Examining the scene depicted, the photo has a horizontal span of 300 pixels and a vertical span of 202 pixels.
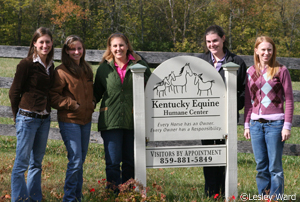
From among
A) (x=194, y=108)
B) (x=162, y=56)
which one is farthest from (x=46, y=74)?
(x=162, y=56)

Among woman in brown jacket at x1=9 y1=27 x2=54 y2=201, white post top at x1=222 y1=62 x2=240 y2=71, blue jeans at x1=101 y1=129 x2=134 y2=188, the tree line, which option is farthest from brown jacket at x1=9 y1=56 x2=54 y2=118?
the tree line

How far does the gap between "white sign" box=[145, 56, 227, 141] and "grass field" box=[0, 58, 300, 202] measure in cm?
66

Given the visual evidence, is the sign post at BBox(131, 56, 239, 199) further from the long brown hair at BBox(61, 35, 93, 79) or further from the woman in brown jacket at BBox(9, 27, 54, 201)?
the woman in brown jacket at BBox(9, 27, 54, 201)

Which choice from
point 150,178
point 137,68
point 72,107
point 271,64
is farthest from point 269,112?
point 150,178

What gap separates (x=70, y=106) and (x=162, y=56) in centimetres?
252

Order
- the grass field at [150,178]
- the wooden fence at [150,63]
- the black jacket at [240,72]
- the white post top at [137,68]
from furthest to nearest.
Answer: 1. the wooden fence at [150,63]
2. the grass field at [150,178]
3. the black jacket at [240,72]
4. the white post top at [137,68]

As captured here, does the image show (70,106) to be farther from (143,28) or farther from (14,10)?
(14,10)

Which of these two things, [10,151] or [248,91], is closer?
[248,91]

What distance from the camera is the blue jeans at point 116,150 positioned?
11.7 ft

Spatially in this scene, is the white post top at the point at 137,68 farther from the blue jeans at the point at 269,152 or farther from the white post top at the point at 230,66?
the blue jeans at the point at 269,152

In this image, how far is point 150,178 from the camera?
4.86 meters

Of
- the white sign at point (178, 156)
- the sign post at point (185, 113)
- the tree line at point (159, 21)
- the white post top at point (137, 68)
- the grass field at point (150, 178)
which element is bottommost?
the grass field at point (150, 178)

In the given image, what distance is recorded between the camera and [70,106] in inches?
135

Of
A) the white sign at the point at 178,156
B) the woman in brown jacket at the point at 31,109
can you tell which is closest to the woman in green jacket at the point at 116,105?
the white sign at the point at 178,156
